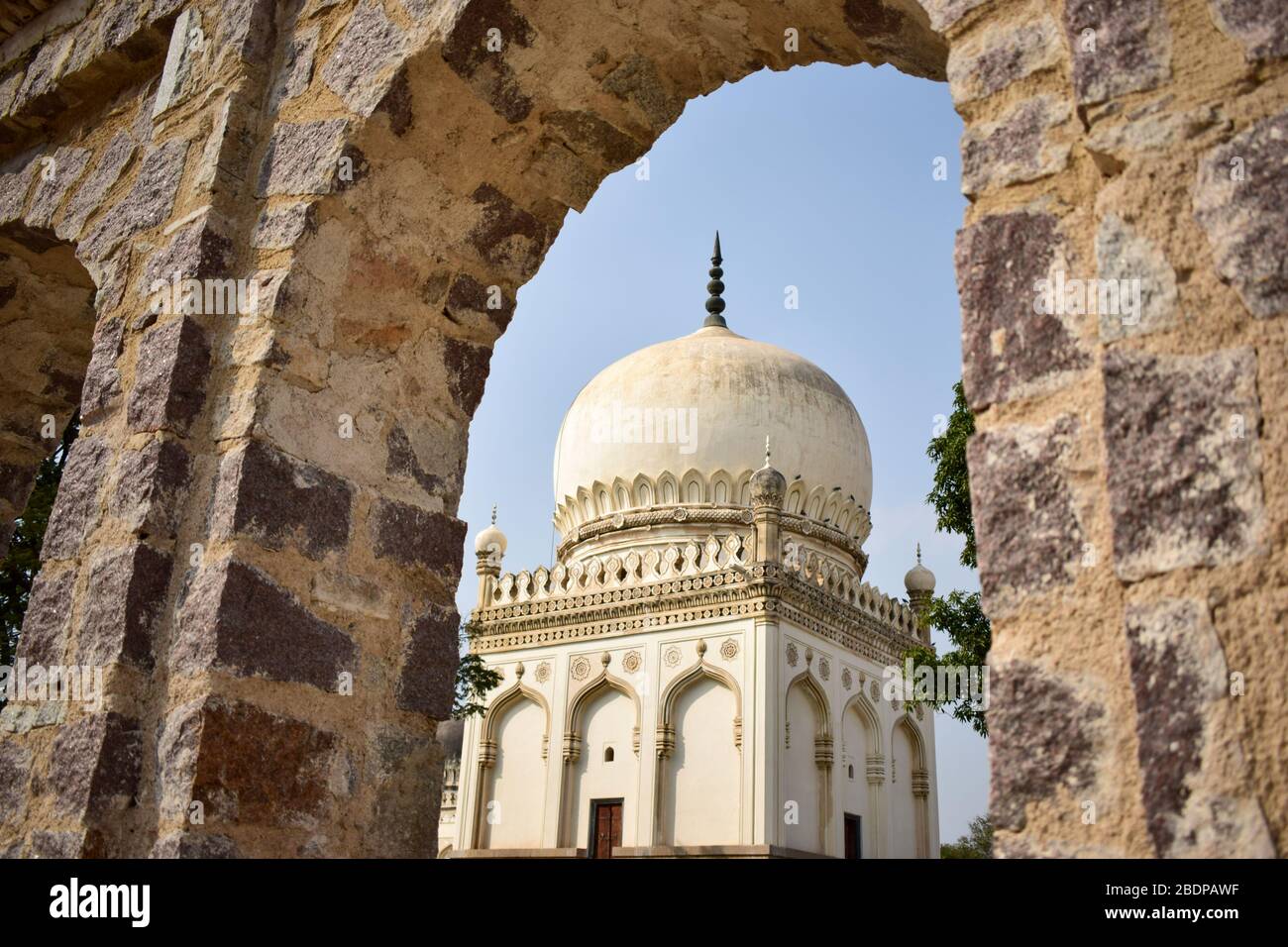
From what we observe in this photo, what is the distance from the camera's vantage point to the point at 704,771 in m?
14.1

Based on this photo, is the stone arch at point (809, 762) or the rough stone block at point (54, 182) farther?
the stone arch at point (809, 762)

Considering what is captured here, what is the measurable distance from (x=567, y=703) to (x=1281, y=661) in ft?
46.9

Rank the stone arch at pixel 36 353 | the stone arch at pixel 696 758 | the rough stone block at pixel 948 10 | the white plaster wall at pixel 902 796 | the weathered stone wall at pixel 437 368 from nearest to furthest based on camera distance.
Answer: the weathered stone wall at pixel 437 368 → the rough stone block at pixel 948 10 → the stone arch at pixel 36 353 → the stone arch at pixel 696 758 → the white plaster wall at pixel 902 796

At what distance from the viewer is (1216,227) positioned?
1.40m

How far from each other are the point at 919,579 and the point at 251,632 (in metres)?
16.8

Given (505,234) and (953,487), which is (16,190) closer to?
(505,234)

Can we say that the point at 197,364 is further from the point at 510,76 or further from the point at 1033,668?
the point at 1033,668

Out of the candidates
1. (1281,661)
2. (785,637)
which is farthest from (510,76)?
(785,637)

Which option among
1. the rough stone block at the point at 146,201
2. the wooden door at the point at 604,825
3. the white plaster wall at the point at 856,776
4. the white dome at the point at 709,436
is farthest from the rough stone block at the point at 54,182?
the white dome at the point at 709,436

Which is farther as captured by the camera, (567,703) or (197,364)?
(567,703)

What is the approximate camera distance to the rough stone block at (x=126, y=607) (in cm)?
243

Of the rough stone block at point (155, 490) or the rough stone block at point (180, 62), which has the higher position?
the rough stone block at point (180, 62)

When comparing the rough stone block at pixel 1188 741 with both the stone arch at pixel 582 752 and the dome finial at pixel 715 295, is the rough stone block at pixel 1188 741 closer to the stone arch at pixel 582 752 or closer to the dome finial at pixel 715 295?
the stone arch at pixel 582 752

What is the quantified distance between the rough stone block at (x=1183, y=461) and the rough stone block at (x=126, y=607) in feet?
6.53
